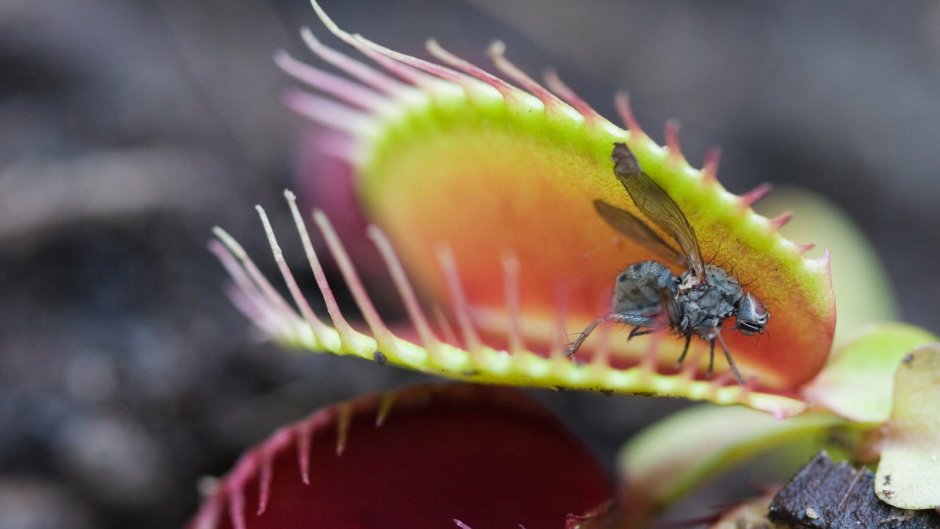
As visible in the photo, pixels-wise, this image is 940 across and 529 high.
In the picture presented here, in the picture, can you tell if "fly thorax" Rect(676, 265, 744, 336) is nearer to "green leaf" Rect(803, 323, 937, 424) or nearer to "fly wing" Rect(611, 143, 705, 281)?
"fly wing" Rect(611, 143, 705, 281)

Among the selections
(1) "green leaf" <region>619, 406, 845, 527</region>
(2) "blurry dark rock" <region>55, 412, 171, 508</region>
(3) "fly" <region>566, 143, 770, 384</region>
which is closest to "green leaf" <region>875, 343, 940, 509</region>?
(1) "green leaf" <region>619, 406, 845, 527</region>

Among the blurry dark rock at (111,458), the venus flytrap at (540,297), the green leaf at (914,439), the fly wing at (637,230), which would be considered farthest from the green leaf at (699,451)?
the blurry dark rock at (111,458)

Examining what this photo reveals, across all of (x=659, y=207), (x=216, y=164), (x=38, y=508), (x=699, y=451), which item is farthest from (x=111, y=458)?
(x=659, y=207)

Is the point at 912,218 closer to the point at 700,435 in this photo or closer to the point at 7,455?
the point at 700,435

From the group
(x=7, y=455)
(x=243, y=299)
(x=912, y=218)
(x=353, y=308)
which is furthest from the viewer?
(x=912, y=218)

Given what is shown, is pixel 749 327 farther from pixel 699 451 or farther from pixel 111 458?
pixel 111 458

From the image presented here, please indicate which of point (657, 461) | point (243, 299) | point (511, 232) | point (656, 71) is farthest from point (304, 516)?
point (656, 71)
